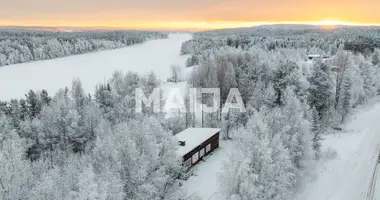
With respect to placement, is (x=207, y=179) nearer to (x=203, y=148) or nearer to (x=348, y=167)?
(x=203, y=148)

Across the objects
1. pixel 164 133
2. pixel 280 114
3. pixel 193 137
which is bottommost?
pixel 193 137

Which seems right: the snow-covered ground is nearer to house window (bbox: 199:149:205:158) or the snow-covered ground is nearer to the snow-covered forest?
house window (bbox: 199:149:205:158)

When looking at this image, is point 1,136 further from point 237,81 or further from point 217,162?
→ point 237,81

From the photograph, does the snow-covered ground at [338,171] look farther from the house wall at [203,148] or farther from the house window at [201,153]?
the house window at [201,153]

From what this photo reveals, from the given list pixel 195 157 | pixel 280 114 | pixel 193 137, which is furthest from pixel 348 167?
pixel 193 137

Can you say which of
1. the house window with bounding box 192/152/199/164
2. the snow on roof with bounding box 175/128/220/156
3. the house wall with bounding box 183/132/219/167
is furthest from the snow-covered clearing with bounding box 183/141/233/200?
the snow on roof with bounding box 175/128/220/156

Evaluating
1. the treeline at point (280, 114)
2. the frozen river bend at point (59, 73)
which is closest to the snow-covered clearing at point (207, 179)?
the treeline at point (280, 114)

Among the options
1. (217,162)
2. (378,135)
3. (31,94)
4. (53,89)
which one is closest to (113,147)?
(217,162)
